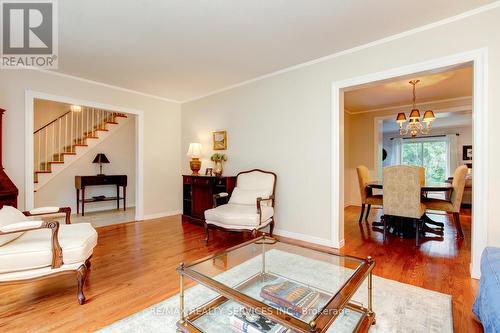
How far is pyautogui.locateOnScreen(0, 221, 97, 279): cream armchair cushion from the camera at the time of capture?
1666 millimetres

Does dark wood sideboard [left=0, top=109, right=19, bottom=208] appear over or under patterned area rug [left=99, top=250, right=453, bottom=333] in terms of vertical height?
over

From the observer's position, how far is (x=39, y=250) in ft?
5.66

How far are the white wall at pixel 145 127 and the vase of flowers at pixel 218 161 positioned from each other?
1256mm

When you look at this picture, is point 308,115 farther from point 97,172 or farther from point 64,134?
point 64,134

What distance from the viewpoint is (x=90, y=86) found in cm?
395

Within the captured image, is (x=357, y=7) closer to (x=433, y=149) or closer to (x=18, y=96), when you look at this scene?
(x=18, y=96)

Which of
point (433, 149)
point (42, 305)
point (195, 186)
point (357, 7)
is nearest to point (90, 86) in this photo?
point (195, 186)

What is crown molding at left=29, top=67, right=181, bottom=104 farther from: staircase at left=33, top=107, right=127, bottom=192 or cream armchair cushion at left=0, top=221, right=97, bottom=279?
cream armchair cushion at left=0, top=221, right=97, bottom=279

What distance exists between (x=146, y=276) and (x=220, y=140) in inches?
107

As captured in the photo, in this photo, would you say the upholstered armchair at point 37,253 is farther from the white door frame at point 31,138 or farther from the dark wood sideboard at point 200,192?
the dark wood sideboard at point 200,192

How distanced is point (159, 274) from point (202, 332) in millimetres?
1105

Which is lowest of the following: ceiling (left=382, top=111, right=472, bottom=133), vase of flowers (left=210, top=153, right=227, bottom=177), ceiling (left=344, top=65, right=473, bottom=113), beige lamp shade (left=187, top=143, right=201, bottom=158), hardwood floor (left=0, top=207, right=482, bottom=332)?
hardwood floor (left=0, top=207, right=482, bottom=332)

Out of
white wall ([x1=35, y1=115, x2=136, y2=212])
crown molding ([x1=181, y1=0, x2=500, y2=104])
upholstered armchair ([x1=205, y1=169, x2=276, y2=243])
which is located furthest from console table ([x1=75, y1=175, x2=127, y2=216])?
crown molding ([x1=181, y1=0, x2=500, y2=104])

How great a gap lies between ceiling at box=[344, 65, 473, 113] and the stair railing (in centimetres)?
576
